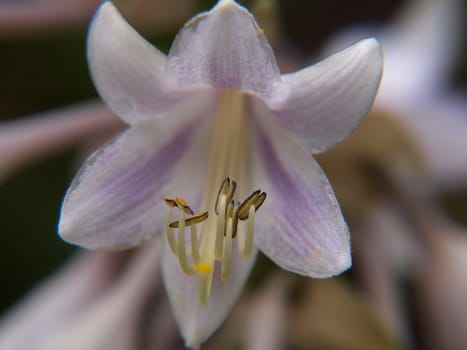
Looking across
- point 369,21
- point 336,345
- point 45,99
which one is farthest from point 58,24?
point 369,21

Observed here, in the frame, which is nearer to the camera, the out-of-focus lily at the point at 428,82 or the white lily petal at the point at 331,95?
the white lily petal at the point at 331,95

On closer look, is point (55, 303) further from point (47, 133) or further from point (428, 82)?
point (428, 82)

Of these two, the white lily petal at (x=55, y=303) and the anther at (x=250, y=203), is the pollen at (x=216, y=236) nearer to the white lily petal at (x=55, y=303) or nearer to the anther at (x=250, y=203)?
the anther at (x=250, y=203)

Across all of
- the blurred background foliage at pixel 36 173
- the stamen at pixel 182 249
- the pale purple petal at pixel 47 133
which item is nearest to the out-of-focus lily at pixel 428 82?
the blurred background foliage at pixel 36 173

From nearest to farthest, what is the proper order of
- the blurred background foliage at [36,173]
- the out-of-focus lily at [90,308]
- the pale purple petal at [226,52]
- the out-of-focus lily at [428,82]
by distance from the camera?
the pale purple petal at [226,52], the out-of-focus lily at [90,308], the out-of-focus lily at [428,82], the blurred background foliage at [36,173]

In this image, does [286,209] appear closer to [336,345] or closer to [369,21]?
[336,345]

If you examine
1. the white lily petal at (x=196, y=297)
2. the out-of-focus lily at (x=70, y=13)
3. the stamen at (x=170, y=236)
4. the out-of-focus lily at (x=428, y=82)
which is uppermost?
the out-of-focus lily at (x=70, y=13)

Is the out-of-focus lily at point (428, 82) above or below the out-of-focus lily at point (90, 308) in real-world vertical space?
below

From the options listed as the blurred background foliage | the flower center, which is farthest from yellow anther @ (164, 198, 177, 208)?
the blurred background foliage

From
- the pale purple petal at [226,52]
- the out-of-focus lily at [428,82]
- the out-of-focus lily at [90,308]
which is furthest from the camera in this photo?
the out-of-focus lily at [428,82]
